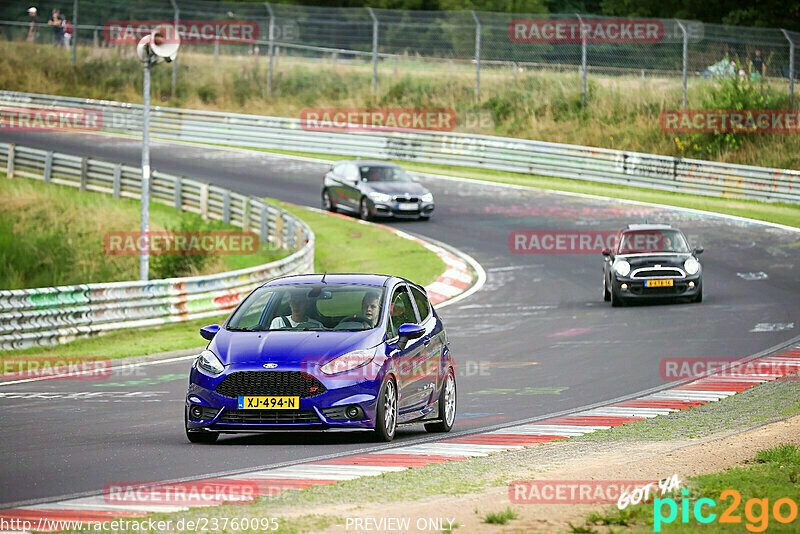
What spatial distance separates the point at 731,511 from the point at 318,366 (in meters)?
4.12

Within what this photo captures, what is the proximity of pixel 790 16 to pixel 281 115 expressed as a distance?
92.3ft

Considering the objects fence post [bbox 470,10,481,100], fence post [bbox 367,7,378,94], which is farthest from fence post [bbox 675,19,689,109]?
fence post [bbox 367,7,378,94]

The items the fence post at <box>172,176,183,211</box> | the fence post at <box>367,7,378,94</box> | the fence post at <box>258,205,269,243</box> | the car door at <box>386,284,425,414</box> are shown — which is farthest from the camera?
the fence post at <box>367,7,378,94</box>

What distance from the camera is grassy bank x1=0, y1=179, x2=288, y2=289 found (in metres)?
28.1

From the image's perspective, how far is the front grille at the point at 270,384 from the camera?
10.2 meters

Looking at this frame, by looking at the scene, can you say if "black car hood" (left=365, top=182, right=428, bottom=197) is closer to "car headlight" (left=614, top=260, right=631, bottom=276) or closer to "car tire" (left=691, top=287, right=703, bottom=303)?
"car headlight" (left=614, top=260, right=631, bottom=276)

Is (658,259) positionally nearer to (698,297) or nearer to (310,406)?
(698,297)

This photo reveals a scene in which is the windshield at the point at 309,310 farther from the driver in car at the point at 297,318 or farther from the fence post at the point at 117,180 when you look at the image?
the fence post at the point at 117,180

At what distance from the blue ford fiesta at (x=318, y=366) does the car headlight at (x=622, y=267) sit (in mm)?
11275

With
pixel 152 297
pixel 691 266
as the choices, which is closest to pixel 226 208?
pixel 152 297

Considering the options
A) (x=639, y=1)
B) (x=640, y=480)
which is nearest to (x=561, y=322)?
(x=640, y=480)

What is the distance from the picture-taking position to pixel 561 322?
2061 centimetres

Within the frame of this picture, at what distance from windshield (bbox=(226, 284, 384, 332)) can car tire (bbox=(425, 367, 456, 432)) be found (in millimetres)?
1132

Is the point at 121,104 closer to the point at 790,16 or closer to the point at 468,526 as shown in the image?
the point at 790,16
